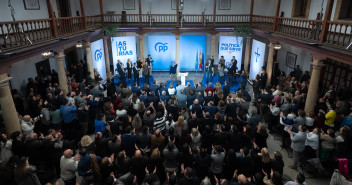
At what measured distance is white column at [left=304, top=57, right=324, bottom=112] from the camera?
8797 millimetres

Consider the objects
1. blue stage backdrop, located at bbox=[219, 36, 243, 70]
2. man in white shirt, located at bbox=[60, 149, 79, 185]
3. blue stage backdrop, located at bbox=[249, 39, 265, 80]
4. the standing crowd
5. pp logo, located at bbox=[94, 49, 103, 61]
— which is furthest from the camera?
blue stage backdrop, located at bbox=[219, 36, 243, 70]

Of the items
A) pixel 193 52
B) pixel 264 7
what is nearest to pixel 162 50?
pixel 193 52

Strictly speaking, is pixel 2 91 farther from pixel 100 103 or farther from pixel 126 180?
pixel 126 180

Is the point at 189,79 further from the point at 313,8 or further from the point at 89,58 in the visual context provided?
the point at 313,8

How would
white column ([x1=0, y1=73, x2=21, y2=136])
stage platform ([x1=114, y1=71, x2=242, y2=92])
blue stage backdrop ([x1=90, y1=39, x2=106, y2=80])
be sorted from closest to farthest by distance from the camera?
1. white column ([x1=0, y1=73, x2=21, y2=136])
2. blue stage backdrop ([x1=90, y1=39, x2=106, y2=80])
3. stage platform ([x1=114, y1=71, x2=242, y2=92])

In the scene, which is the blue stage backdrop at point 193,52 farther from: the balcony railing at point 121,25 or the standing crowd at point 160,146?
the standing crowd at point 160,146

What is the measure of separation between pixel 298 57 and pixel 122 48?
447 inches

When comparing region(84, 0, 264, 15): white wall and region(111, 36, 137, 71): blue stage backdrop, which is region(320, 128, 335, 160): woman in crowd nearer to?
region(111, 36, 137, 71): blue stage backdrop

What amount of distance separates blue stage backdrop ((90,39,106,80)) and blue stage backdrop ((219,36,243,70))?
856cm

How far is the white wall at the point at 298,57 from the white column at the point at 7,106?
13.5 meters

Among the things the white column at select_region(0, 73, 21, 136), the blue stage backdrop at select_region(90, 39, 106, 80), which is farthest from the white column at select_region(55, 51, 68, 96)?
the blue stage backdrop at select_region(90, 39, 106, 80)

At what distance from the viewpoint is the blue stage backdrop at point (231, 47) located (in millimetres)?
16391

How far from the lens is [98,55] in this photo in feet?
47.2

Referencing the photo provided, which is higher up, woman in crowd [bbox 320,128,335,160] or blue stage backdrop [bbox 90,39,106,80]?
blue stage backdrop [bbox 90,39,106,80]
